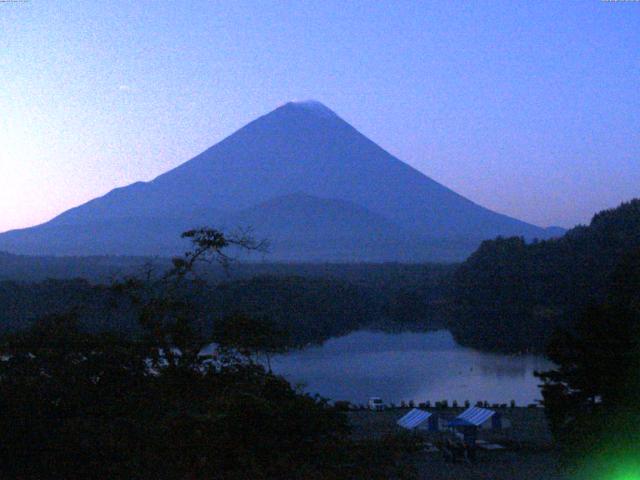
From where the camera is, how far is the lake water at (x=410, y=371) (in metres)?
17.9

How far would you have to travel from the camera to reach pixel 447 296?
37469 mm

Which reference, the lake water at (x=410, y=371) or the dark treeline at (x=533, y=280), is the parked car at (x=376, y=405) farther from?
the dark treeline at (x=533, y=280)

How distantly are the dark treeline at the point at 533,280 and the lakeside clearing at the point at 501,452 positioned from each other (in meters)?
12.7

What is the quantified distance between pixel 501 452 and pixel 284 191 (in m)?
80.3

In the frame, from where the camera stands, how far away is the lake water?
1786 centimetres

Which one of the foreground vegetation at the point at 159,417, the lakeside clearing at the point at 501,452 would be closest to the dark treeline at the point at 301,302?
the lakeside clearing at the point at 501,452

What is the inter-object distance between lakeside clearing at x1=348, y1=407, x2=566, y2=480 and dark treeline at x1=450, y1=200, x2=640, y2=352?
12.7 m

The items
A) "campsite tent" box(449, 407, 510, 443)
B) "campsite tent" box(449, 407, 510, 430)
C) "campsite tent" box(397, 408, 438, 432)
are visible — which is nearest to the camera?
"campsite tent" box(449, 407, 510, 443)

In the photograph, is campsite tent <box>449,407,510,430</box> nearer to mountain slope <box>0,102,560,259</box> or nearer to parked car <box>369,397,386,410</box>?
parked car <box>369,397,386,410</box>

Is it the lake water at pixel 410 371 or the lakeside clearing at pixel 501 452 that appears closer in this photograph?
the lakeside clearing at pixel 501 452

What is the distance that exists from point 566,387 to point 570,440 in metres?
1.15

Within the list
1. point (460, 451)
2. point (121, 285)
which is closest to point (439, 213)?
point (460, 451)

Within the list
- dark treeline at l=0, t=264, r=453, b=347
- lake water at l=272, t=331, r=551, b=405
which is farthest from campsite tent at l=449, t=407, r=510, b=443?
dark treeline at l=0, t=264, r=453, b=347

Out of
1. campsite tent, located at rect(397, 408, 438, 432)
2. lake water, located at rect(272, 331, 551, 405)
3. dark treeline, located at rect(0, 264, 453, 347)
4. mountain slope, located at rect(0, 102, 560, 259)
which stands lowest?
lake water, located at rect(272, 331, 551, 405)
